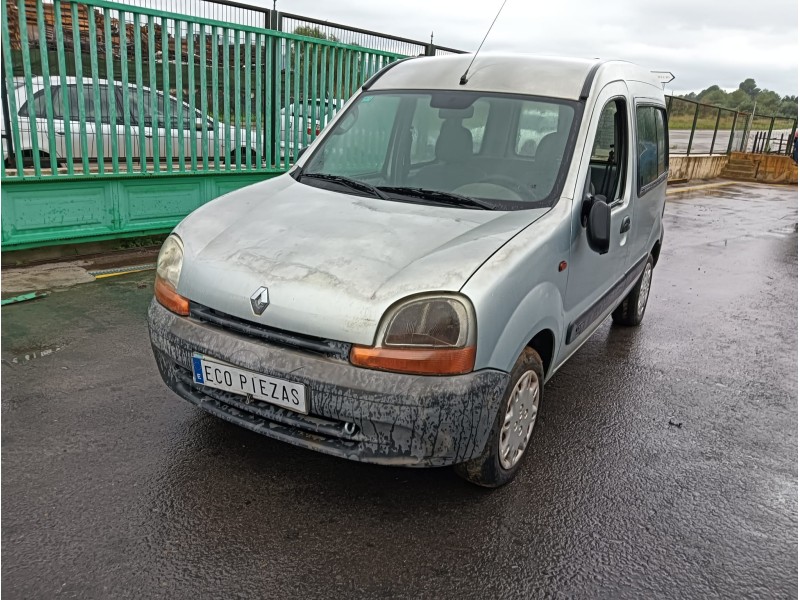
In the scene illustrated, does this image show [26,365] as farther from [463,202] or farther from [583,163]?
[583,163]

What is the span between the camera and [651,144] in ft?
16.0

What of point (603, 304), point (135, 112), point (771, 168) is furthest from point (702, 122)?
point (603, 304)

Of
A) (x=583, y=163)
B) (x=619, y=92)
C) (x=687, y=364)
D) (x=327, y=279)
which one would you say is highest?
(x=619, y=92)

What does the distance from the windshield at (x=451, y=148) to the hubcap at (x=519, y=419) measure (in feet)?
2.88

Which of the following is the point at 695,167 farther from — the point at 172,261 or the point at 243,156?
the point at 172,261

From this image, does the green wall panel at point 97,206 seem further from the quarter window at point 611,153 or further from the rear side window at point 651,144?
the quarter window at point 611,153

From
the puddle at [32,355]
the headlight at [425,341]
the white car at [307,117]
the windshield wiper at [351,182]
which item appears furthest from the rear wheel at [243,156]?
the headlight at [425,341]

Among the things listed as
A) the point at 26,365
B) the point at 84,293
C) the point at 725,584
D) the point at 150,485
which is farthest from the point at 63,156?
the point at 725,584

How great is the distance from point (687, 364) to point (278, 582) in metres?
3.68

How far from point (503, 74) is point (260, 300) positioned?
2.06 meters

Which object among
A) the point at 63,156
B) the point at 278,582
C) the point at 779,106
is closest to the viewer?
the point at 278,582

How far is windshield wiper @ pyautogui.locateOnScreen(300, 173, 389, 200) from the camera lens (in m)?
3.40

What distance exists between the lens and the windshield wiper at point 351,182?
340cm

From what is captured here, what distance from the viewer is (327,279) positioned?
259 cm
